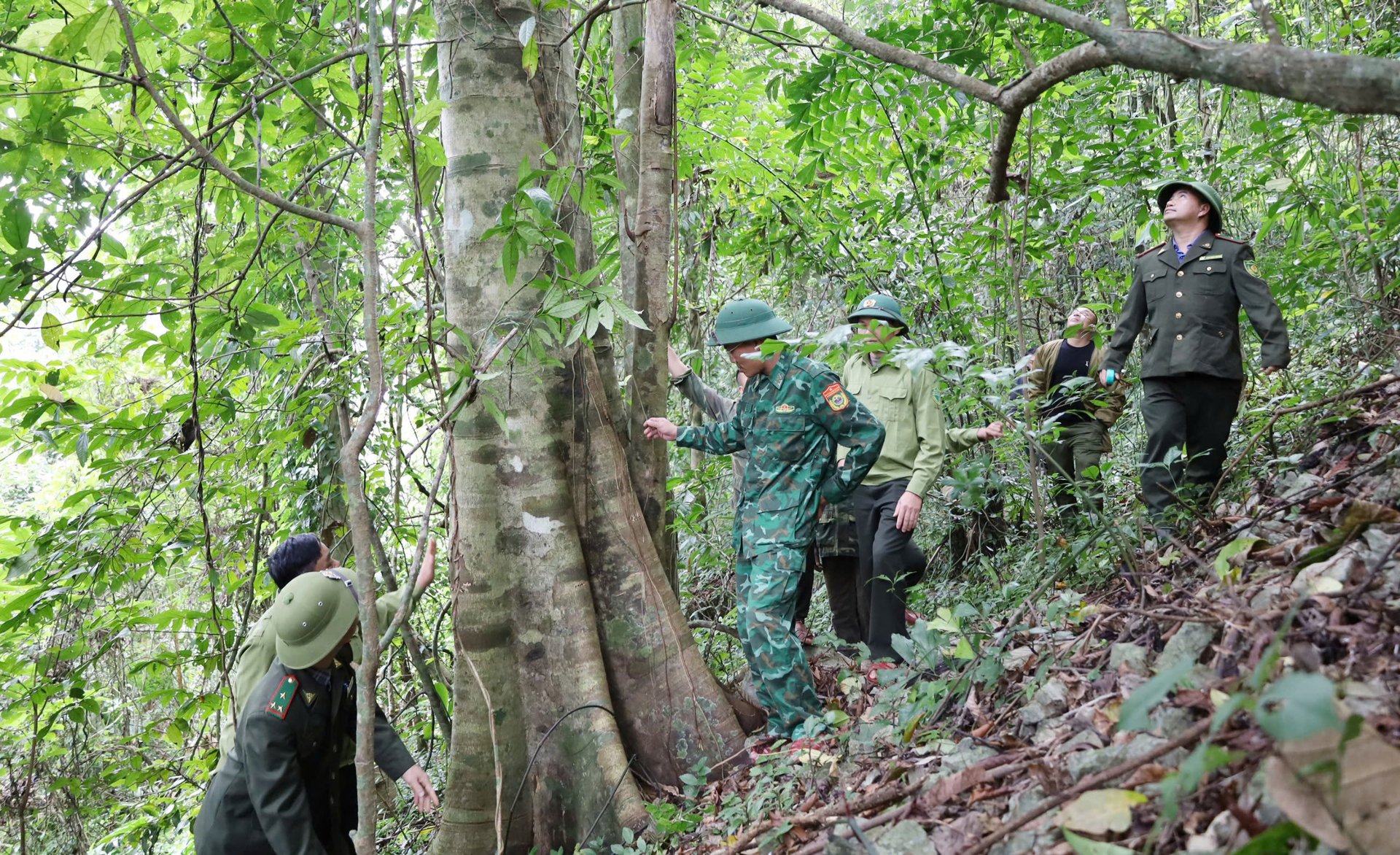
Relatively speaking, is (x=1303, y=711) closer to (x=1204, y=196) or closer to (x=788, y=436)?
(x=788, y=436)

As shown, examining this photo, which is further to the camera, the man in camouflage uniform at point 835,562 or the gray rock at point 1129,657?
the man in camouflage uniform at point 835,562

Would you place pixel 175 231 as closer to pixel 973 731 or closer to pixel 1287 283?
pixel 973 731

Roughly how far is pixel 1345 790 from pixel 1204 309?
3.53 m

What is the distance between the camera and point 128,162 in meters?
3.65

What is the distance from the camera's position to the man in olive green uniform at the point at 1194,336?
14.2ft

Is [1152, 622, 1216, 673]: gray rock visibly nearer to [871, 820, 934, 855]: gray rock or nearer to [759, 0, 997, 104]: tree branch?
[871, 820, 934, 855]: gray rock

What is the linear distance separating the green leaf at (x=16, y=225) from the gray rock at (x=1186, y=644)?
3.72 m

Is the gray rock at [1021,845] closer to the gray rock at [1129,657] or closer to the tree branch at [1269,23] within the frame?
the gray rock at [1129,657]

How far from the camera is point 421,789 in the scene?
3.45m

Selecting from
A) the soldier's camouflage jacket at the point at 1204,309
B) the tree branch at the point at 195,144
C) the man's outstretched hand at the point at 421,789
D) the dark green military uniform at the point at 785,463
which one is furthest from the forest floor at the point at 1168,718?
the tree branch at the point at 195,144

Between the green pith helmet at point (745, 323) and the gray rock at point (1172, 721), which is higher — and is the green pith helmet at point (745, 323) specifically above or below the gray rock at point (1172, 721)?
above

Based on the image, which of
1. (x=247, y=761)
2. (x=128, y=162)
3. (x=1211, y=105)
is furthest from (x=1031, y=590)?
(x=1211, y=105)

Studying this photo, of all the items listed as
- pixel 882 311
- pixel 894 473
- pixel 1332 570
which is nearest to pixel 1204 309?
pixel 882 311

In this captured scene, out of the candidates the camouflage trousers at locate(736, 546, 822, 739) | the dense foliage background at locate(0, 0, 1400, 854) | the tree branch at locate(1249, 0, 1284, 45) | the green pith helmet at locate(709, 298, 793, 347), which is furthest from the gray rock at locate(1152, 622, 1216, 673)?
the green pith helmet at locate(709, 298, 793, 347)
